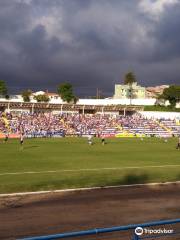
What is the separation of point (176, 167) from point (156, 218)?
17.0m

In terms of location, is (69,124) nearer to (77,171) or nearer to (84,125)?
(84,125)

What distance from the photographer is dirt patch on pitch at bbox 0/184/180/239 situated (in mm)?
14242

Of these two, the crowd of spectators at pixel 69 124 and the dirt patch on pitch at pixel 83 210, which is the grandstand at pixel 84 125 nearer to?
the crowd of spectators at pixel 69 124

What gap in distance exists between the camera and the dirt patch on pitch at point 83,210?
14.2 meters

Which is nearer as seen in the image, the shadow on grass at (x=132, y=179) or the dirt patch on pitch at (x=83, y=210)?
the dirt patch on pitch at (x=83, y=210)

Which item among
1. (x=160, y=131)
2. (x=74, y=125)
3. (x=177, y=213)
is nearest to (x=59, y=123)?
(x=74, y=125)

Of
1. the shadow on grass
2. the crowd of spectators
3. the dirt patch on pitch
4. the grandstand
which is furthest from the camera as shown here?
the grandstand

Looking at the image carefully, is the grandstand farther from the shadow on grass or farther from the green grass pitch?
the shadow on grass

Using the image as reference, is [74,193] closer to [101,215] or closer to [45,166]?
[101,215]

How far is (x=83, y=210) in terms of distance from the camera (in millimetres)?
16875

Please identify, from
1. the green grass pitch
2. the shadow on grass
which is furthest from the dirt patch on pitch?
the green grass pitch

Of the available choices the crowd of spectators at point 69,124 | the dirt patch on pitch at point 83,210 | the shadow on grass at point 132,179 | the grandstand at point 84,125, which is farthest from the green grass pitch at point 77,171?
the grandstand at point 84,125

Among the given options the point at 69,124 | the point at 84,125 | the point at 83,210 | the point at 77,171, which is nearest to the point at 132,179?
the point at 77,171

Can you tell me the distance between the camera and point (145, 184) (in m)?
23.6
